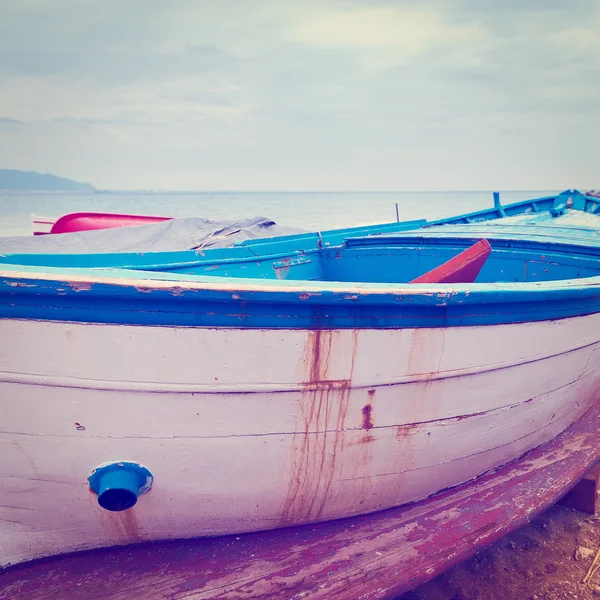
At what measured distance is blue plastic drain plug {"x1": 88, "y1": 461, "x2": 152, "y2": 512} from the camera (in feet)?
6.35

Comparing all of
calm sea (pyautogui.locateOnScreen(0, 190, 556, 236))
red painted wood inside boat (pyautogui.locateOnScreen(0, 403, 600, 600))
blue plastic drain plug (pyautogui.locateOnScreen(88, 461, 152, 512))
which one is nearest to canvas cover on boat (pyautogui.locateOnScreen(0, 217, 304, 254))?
blue plastic drain plug (pyautogui.locateOnScreen(88, 461, 152, 512))

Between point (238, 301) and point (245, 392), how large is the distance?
15.9 inches

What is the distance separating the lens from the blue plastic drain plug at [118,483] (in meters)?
1.94

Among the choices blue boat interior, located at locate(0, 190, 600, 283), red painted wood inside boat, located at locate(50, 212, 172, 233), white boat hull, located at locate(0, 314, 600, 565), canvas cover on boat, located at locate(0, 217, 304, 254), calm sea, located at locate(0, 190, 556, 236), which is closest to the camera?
white boat hull, located at locate(0, 314, 600, 565)

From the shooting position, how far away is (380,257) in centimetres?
407

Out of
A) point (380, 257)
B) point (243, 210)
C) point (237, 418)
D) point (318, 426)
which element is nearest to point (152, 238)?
point (380, 257)

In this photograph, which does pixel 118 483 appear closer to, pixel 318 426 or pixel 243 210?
pixel 318 426

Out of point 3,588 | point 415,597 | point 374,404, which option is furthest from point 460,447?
point 3,588

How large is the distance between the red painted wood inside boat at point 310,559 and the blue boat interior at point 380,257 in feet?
5.27

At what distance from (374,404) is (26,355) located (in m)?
1.43

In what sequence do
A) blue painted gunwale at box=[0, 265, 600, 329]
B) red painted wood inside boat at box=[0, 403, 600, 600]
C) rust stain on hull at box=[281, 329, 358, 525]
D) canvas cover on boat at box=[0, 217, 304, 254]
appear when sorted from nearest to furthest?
blue painted gunwale at box=[0, 265, 600, 329] → rust stain on hull at box=[281, 329, 358, 525] → red painted wood inside boat at box=[0, 403, 600, 600] → canvas cover on boat at box=[0, 217, 304, 254]

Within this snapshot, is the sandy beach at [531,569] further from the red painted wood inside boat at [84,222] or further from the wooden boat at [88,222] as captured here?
the red painted wood inside boat at [84,222]

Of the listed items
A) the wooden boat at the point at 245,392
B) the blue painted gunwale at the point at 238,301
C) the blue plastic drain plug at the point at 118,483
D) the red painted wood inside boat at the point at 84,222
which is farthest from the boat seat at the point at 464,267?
the red painted wood inside boat at the point at 84,222

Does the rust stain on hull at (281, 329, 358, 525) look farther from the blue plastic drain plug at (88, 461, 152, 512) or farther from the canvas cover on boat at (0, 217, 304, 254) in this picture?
the canvas cover on boat at (0, 217, 304, 254)
